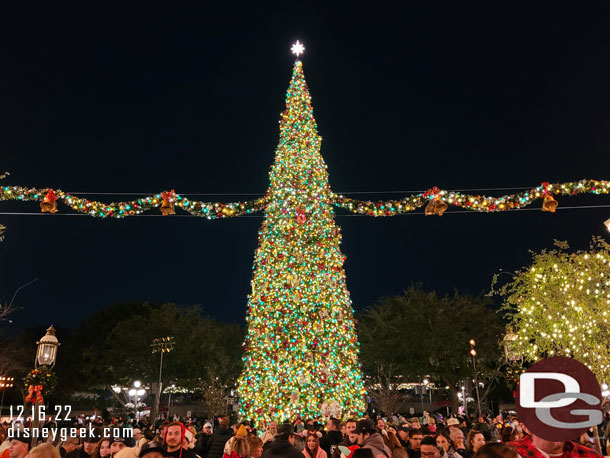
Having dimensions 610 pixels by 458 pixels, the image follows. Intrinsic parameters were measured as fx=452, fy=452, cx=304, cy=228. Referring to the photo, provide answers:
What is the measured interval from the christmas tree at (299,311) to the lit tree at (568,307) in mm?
8832

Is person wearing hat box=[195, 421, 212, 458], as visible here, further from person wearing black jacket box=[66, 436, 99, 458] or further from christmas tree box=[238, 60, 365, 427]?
christmas tree box=[238, 60, 365, 427]

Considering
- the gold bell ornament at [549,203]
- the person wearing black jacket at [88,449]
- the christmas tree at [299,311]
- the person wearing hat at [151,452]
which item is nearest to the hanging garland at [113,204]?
the christmas tree at [299,311]

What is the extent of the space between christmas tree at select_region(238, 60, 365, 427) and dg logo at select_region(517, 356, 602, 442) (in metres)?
15.0

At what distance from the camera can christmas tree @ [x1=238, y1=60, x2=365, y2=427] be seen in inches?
662

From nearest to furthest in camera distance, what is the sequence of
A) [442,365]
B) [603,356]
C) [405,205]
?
1. [405,205]
2. [603,356]
3. [442,365]

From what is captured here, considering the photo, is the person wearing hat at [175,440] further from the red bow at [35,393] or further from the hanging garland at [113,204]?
the red bow at [35,393]

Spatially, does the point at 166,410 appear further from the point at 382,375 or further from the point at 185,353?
the point at 382,375

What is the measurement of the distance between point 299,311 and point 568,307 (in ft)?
37.6

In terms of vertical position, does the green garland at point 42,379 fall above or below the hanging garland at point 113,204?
below

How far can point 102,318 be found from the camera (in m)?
48.8

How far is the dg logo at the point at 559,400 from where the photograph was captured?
2248 mm

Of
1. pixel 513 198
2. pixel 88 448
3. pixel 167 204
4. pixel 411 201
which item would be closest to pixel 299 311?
pixel 411 201

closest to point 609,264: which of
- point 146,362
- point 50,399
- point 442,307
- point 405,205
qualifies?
point 405,205

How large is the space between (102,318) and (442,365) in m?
35.5
